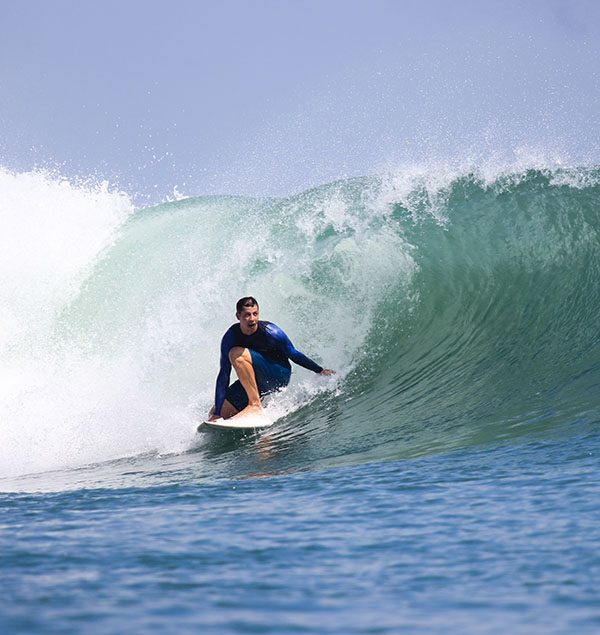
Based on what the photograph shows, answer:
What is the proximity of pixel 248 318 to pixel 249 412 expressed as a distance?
0.73 meters

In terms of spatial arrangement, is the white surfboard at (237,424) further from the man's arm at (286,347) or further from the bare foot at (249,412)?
the man's arm at (286,347)

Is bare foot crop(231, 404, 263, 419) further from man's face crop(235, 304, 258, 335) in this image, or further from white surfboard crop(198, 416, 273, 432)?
man's face crop(235, 304, 258, 335)

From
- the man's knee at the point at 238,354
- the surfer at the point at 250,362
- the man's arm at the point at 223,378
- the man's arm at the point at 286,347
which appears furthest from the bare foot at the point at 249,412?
the man's arm at the point at 286,347

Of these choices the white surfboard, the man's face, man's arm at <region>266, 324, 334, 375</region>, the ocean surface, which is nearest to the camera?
the ocean surface

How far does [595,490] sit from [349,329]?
4.94 m

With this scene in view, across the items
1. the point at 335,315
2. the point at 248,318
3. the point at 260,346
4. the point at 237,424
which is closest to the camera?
the point at 237,424

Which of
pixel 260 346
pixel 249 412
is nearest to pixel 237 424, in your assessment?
pixel 249 412

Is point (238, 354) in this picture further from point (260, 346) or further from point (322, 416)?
point (322, 416)

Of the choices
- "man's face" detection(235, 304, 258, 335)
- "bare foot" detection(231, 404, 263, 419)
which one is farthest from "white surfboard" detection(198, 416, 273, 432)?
"man's face" detection(235, 304, 258, 335)

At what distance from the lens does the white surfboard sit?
581 centimetres

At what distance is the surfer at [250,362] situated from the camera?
602 cm

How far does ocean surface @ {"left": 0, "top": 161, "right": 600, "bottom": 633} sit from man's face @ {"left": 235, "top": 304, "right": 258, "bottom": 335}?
769 mm

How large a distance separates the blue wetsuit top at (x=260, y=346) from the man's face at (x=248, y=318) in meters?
0.07

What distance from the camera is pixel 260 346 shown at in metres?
6.21
